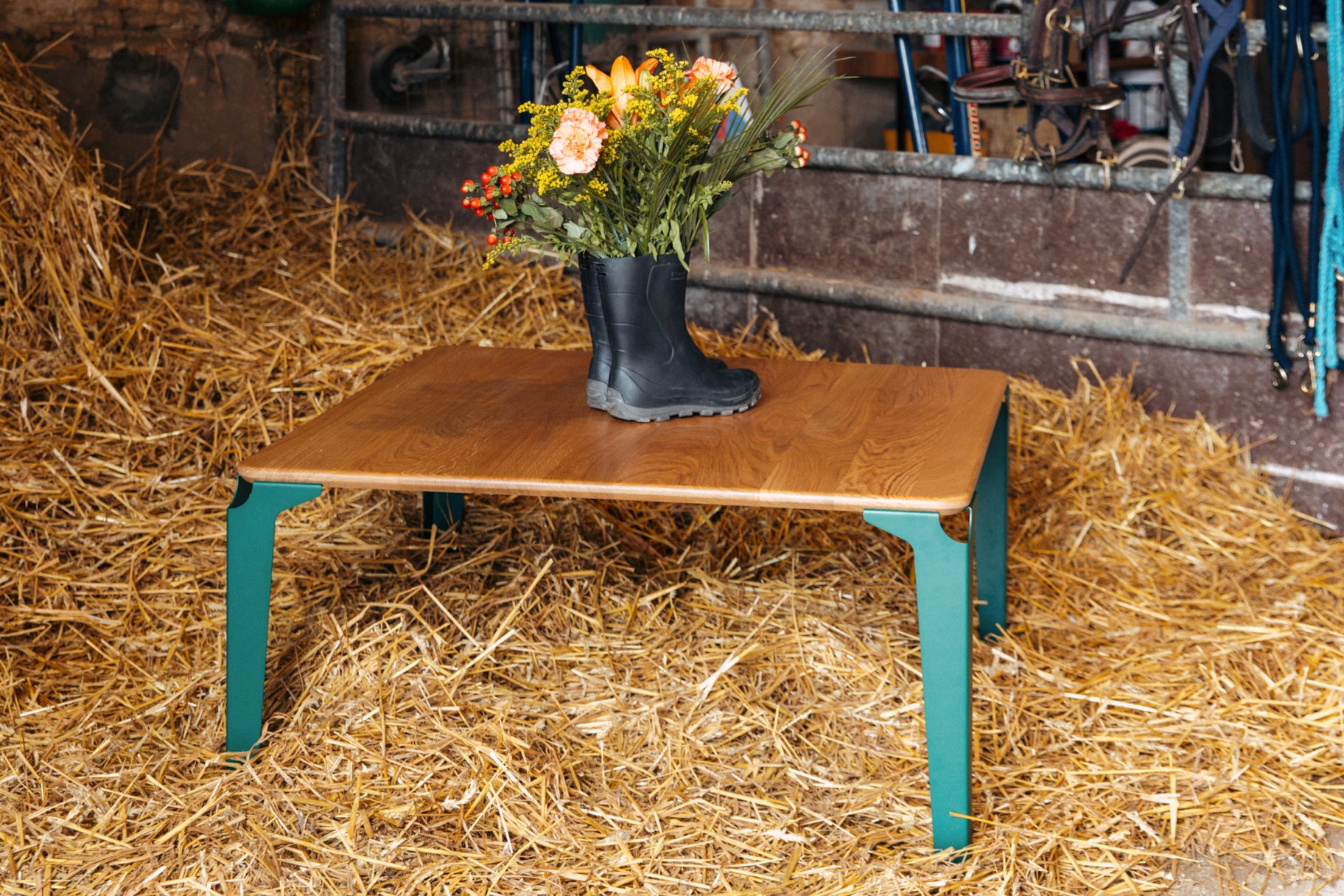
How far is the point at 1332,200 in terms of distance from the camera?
272 centimetres

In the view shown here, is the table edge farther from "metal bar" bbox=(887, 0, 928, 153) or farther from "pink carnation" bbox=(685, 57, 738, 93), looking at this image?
"metal bar" bbox=(887, 0, 928, 153)

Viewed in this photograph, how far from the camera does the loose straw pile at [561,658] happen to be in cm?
201

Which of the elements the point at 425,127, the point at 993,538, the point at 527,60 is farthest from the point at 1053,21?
the point at 425,127

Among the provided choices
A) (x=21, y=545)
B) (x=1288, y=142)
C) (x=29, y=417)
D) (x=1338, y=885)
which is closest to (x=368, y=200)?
(x=29, y=417)

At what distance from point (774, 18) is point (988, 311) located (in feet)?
2.89

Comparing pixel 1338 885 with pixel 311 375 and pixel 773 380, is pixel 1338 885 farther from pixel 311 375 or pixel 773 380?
pixel 311 375

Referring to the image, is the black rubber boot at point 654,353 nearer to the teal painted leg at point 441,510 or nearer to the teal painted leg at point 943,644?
the teal painted leg at point 943,644

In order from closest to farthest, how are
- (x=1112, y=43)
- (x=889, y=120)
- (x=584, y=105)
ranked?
1. (x=584, y=105)
2. (x=1112, y=43)
3. (x=889, y=120)

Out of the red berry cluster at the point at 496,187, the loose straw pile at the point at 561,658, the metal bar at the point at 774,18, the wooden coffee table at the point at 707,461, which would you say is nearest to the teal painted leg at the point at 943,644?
the wooden coffee table at the point at 707,461

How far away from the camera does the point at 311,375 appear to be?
337 cm

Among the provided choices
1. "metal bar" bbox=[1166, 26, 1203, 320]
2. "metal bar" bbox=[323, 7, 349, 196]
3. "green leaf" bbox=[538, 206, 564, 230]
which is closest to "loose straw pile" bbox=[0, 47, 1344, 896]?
"metal bar" bbox=[1166, 26, 1203, 320]

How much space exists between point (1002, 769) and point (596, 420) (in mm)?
828

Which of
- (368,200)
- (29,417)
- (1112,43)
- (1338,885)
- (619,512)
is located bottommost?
(1338,885)

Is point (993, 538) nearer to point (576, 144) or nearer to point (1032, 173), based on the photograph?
point (1032, 173)
